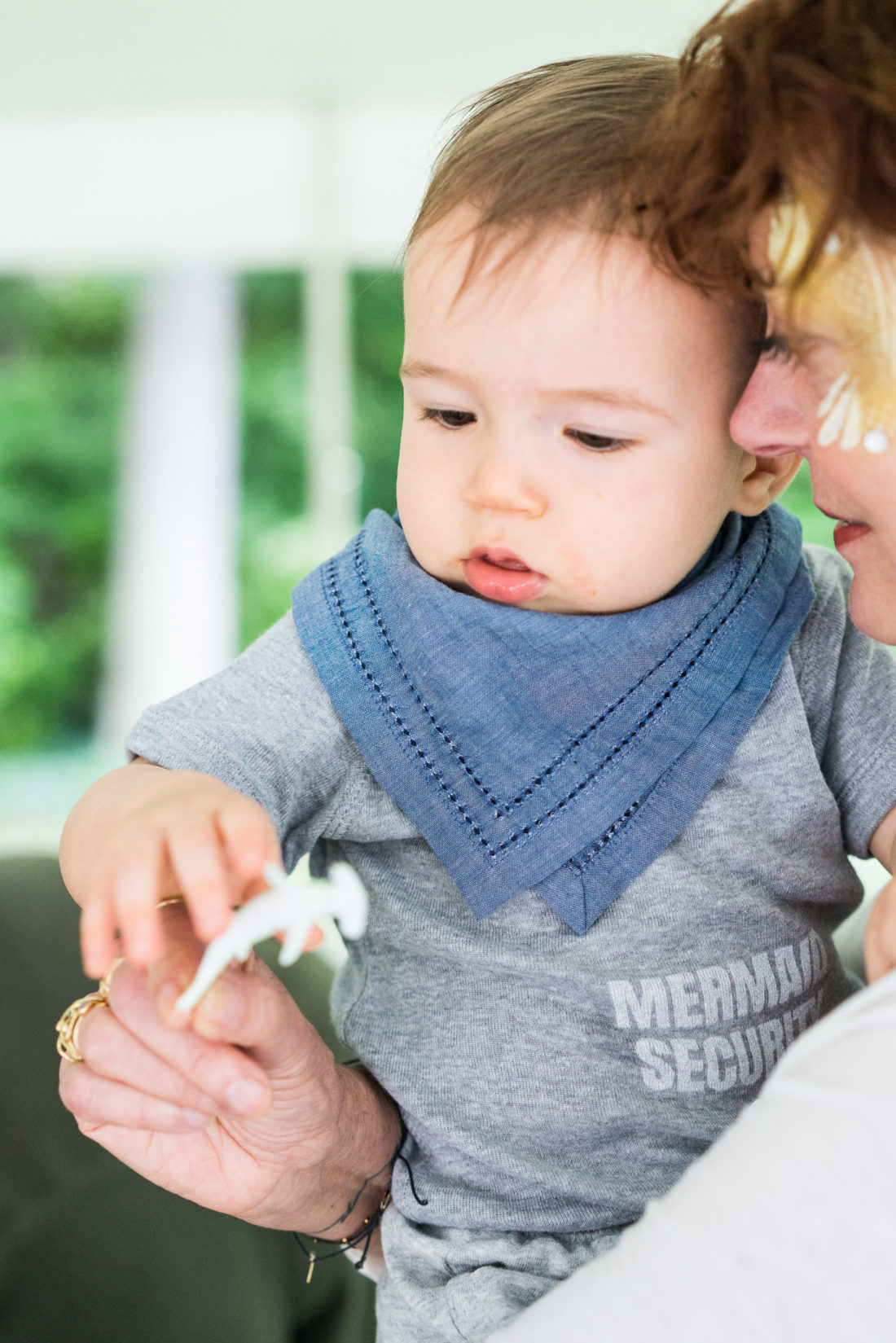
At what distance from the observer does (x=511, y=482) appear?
2.94 feet

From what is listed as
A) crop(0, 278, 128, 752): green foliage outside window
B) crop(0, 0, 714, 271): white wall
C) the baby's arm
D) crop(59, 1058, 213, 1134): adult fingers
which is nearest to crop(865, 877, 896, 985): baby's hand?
the baby's arm

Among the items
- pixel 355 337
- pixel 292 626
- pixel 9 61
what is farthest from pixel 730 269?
pixel 355 337

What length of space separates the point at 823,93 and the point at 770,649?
463 millimetres

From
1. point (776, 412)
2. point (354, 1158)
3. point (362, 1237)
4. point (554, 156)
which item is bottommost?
point (362, 1237)

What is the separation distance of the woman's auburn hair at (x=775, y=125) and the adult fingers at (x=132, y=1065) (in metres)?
0.63

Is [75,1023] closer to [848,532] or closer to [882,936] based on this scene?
[882,936]

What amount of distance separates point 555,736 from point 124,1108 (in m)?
0.43

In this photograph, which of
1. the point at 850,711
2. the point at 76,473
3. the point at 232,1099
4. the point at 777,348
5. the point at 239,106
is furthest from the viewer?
the point at 76,473

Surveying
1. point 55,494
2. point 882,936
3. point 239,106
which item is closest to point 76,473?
point 55,494

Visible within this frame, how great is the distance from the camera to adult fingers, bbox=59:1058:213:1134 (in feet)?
2.50

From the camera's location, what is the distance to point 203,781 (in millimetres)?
756

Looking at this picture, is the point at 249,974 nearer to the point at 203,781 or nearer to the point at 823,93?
the point at 203,781

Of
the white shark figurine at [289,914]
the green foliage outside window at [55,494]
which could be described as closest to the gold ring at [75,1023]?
the white shark figurine at [289,914]

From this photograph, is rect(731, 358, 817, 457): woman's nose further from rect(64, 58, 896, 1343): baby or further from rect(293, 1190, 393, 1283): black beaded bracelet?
rect(293, 1190, 393, 1283): black beaded bracelet
